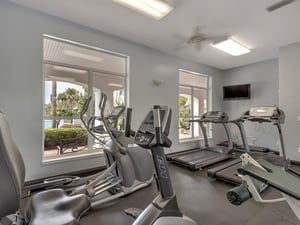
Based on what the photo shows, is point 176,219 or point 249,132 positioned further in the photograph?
point 249,132

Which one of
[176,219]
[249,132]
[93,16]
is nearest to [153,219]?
[176,219]

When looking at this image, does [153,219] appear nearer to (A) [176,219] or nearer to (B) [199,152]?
(A) [176,219]

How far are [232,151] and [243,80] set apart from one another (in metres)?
2.77

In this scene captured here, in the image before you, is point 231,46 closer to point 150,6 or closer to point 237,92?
point 237,92

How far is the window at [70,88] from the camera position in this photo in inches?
131

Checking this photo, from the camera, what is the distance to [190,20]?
3.20m

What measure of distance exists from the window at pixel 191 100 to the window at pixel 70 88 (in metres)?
2.50

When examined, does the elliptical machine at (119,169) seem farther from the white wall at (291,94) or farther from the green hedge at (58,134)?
the white wall at (291,94)

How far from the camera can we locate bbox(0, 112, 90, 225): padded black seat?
938mm

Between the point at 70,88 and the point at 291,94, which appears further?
the point at 291,94

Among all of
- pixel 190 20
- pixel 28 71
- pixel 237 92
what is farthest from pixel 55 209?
pixel 237 92

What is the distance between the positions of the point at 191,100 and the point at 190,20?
10.3 feet

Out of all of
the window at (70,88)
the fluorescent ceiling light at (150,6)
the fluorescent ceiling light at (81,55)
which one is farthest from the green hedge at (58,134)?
the fluorescent ceiling light at (150,6)

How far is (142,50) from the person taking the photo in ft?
14.5
